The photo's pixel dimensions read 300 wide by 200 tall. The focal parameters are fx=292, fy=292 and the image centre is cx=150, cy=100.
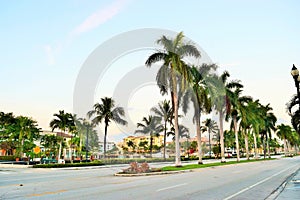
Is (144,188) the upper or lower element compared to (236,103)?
lower

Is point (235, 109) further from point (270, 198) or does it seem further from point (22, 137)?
point (22, 137)

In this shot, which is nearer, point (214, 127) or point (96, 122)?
point (96, 122)

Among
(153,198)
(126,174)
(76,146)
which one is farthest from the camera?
(76,146)

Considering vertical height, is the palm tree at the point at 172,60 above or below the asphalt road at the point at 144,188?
above

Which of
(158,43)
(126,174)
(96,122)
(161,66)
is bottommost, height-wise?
(126,174)

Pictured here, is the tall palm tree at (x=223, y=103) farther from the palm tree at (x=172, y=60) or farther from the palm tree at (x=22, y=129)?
the palm tree at (x=22, y=129)

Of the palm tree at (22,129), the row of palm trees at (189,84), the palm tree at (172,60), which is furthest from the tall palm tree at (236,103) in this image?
the palm tree at (22,129)

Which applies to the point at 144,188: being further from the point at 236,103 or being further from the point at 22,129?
the point at 22,129

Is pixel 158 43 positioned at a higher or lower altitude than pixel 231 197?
higher

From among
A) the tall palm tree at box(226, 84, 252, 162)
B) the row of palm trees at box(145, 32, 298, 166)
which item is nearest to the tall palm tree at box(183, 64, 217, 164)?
Result: the row of palm trees at box(145, 32, 298, 166)

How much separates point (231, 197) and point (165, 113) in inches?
1956

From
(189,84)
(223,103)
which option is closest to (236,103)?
(223,103)

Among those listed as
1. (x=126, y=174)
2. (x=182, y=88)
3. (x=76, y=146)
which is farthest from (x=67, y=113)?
(x=76, y=146)

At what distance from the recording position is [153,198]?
10.4 metres
